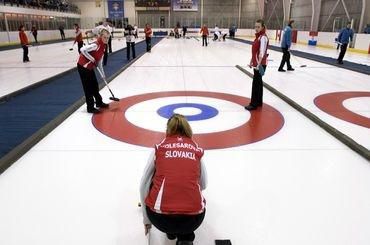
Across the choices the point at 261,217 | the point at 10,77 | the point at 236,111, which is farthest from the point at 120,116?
the point at 10,77

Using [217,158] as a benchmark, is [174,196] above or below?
above

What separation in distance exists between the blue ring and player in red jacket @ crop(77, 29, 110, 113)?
51.1 inches

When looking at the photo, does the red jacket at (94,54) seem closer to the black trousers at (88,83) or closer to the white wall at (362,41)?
the black trousers at (88,83)

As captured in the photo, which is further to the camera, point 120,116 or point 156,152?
point 120,116

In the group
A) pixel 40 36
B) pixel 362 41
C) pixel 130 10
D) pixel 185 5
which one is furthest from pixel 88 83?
pixel 130 10

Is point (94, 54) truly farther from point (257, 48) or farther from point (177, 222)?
point (177, 222)

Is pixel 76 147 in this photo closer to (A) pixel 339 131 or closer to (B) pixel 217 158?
(B) pixel 217 158

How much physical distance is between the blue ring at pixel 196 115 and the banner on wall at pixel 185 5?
1534 inches

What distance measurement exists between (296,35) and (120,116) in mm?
26552

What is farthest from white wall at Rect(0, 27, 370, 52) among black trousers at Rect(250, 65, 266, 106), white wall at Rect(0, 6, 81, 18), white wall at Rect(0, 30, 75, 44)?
black trousers at Rect(250, 65, 266, 106)

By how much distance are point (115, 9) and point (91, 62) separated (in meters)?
38.3

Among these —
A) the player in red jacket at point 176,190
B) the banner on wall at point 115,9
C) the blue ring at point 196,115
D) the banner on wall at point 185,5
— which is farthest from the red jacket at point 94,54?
the banner on wall at point 185,5

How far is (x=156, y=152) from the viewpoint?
91.7 inches

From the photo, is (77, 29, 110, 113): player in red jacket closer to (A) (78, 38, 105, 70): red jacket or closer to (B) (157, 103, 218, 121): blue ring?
(A) (78, 38, 105, 70): red jacket
